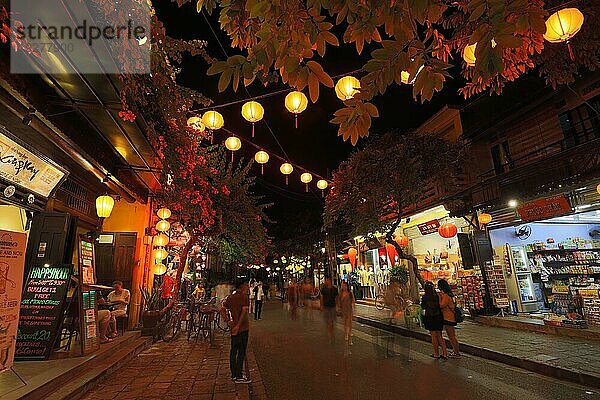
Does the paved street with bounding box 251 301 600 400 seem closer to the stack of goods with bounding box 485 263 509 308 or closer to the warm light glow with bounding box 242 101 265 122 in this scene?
the stack of goods with bounding box 485 263 509 308

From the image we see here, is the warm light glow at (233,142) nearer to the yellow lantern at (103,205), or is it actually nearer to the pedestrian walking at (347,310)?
the yellow lantern at (103,205)

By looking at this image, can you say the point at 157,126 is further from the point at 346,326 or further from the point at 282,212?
the point at 282,212

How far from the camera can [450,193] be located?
563 inches

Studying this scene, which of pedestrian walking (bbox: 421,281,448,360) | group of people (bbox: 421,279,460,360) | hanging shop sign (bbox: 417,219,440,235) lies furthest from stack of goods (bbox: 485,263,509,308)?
pedestrian walking (bbox: 421,281,448,360)

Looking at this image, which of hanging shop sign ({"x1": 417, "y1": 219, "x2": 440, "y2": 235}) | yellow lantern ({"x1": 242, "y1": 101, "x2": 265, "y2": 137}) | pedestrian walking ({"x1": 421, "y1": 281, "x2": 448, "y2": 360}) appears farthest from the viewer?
hanging shop sign ({"x1": 417, "y1": 219, "x2": 440, "y2": 235})

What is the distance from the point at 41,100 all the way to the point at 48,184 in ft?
5.16

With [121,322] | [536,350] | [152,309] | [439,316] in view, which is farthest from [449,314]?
[121,322]

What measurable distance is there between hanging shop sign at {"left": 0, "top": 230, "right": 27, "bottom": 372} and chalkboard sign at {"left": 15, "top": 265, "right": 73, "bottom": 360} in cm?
192

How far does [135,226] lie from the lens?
42.8 feet

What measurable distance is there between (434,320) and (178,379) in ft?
19.9

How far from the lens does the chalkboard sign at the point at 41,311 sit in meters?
6.56

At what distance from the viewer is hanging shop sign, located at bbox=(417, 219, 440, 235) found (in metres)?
15.8

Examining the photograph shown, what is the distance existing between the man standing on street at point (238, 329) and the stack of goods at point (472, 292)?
1062 centimetres

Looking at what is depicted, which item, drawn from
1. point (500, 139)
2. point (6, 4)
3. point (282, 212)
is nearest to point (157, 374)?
point (6, 4)
